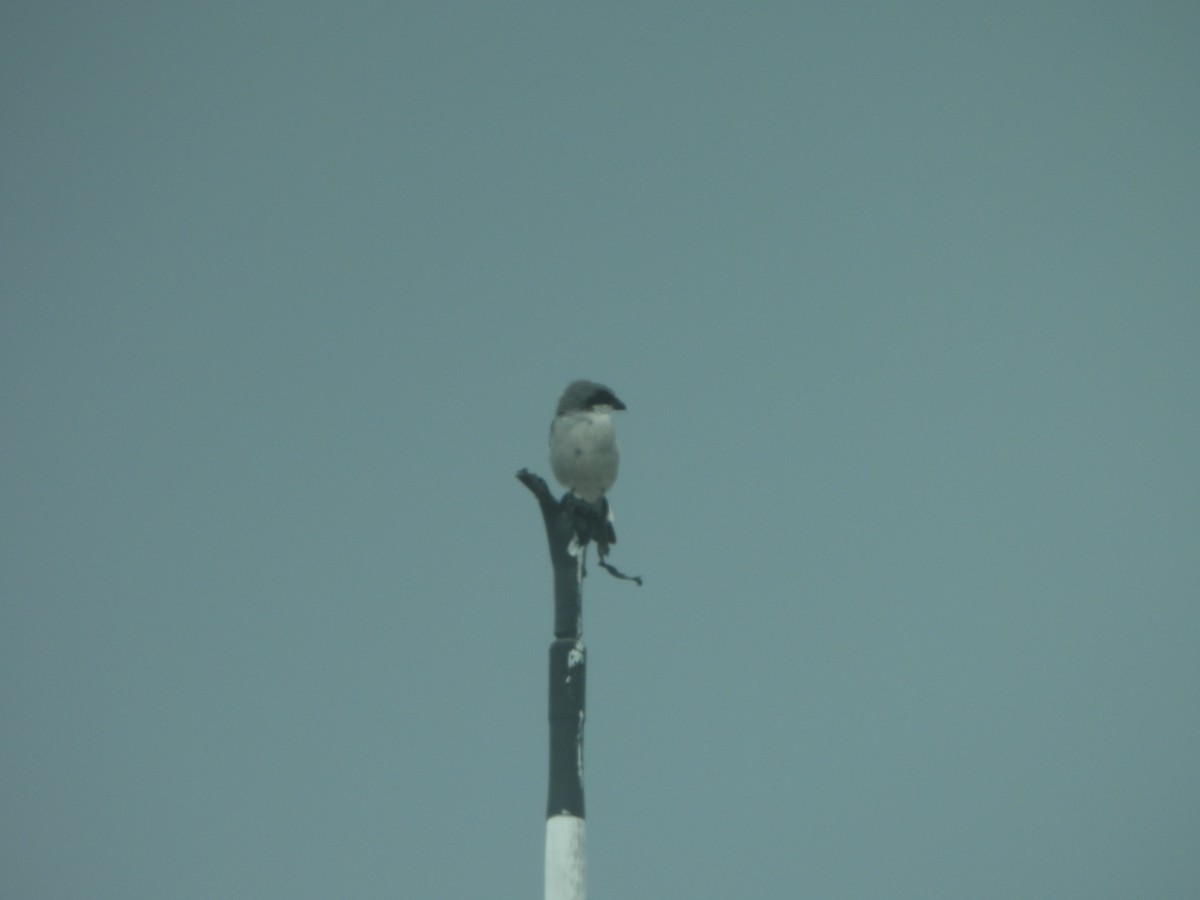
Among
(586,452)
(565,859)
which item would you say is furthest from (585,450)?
(565,859)

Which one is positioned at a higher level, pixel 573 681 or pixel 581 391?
pixel 581 391

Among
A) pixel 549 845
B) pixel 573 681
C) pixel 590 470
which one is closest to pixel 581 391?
pixel 590 470

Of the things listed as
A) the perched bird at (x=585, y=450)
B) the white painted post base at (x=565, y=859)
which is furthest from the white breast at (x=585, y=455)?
the white painted post base at (x=565, y=859)

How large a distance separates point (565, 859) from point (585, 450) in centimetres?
276

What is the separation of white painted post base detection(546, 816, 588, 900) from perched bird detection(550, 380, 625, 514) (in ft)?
7.30

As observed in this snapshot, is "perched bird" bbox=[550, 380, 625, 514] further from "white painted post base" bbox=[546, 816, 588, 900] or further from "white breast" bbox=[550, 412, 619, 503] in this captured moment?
"white painted post base" bbox=[546, 816, 588, 900]

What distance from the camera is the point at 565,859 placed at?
10.7 metres

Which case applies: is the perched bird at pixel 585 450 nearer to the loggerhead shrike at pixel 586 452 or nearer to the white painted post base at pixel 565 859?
the loggerhead shrike at pixel 586 452

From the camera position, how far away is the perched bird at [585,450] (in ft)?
38.6

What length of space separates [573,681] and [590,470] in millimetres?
1480

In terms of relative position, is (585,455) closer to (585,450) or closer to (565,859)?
(585,450)

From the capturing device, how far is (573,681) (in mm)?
11219

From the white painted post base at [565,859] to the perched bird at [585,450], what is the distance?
223 centimetres

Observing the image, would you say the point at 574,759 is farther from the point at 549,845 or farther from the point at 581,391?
the point at 581,391
